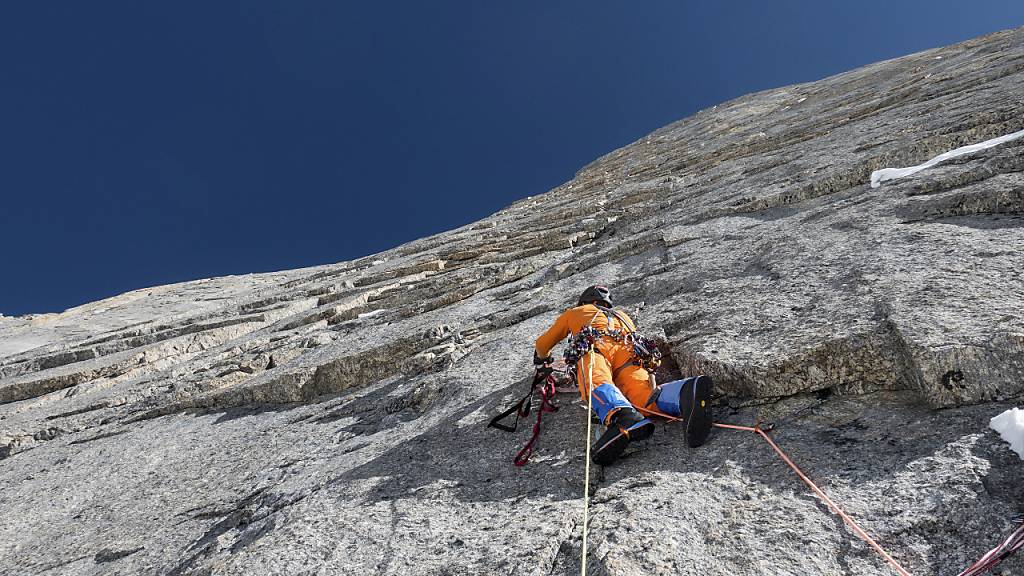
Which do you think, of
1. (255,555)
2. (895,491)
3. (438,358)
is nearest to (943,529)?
(895,491)

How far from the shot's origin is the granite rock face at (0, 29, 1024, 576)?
2.79 m

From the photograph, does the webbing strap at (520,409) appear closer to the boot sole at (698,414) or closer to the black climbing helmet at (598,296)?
the black climbing helmet at (598,296)

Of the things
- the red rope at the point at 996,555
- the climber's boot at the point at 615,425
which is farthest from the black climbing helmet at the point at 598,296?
the red rope at the point at 996,555

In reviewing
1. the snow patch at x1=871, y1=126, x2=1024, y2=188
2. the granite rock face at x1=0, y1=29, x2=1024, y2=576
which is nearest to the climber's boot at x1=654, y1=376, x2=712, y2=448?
the granite rock face at x1=0, y1=29, x2=1024, y2=576

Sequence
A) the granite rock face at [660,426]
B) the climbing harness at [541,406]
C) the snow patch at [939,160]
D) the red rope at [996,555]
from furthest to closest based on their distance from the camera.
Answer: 1. the snow patch at [939,160]
2. the climbing harness at [541,406]
3. the granite rock face at [660,426]
4. the red rope at [996,555]

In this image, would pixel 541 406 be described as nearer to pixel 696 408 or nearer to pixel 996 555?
pixel 696 408

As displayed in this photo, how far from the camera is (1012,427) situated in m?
2.71

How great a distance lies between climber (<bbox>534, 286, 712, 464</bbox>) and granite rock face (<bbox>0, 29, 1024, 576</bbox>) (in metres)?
0.18

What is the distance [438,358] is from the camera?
21.7ft

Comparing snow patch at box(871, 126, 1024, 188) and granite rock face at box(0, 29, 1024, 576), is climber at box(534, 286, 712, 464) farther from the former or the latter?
snow patch at box(871, 126, 1024, 188)

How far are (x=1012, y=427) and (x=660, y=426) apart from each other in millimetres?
1913

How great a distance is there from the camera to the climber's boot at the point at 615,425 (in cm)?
352

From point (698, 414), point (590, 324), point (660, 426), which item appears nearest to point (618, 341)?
point (590, 324)

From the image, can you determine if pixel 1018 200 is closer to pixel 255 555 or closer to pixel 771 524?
pixel 771 524
